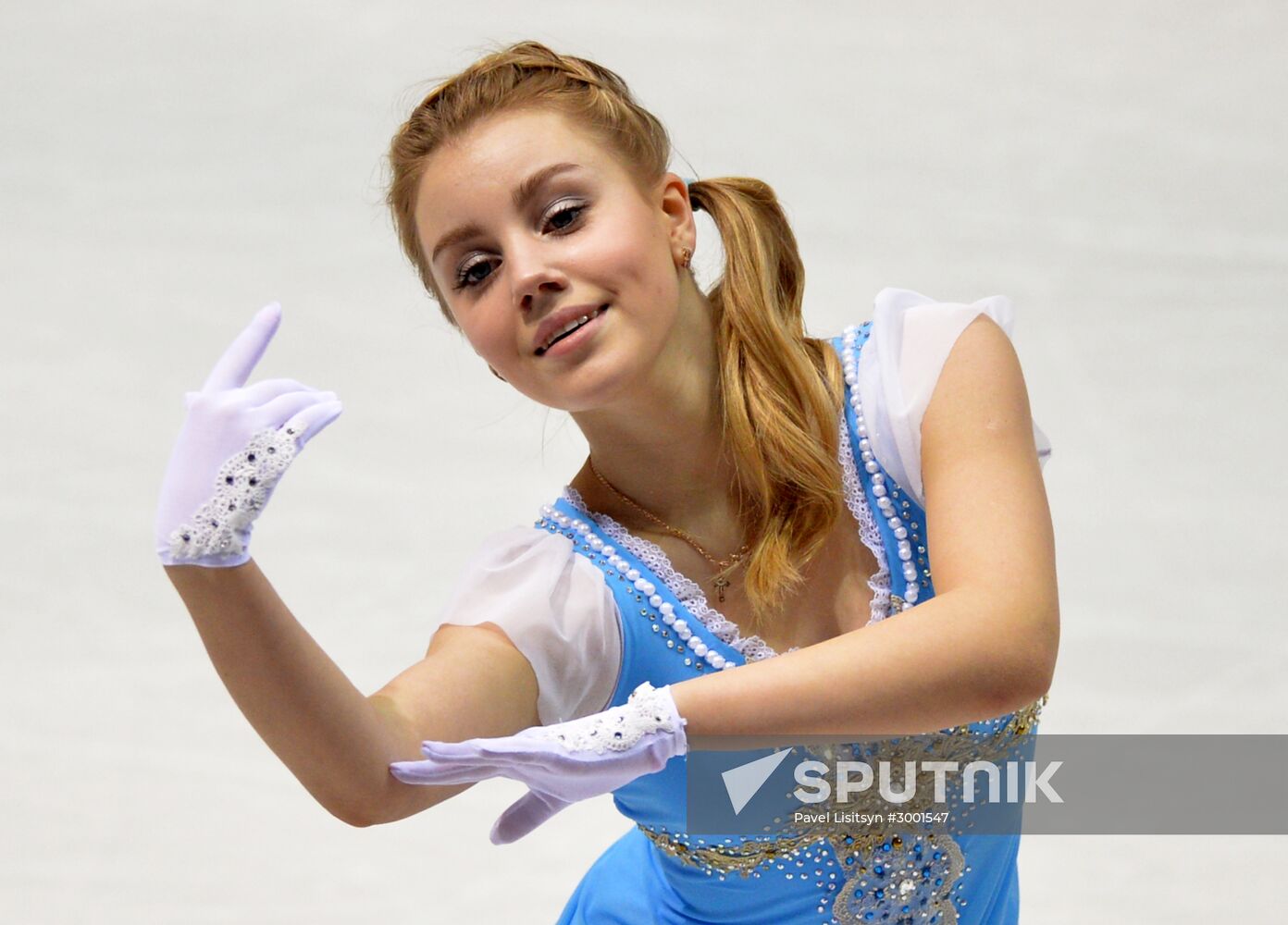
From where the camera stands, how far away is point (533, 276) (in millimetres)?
2203

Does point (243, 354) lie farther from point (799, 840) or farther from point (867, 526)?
A: point (799, 840)

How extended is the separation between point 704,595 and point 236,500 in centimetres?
77

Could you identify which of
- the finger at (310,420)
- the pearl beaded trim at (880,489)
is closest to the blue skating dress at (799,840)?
the pearl beaded trim at (880,489)

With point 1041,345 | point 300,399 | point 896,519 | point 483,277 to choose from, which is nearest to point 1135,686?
point 1041,345

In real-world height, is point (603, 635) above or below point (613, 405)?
below

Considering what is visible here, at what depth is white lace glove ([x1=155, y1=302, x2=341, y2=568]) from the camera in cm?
179

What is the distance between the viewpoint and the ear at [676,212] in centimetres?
245

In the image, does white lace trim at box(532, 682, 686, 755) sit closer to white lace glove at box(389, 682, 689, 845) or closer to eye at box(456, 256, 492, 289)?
white lace glove at box(389, 682, 689, 845)

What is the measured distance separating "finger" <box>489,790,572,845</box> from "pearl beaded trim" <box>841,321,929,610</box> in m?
0.56

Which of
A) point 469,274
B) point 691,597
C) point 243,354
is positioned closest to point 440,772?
point 243,354

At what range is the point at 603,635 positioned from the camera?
7.57 feet

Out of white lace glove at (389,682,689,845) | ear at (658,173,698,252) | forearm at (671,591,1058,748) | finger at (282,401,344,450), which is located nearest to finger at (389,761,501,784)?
white lace glove at (389,682,689,845)

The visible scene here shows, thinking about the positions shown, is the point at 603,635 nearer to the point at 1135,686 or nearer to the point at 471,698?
the point at 471,698

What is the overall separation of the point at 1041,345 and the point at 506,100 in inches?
127
